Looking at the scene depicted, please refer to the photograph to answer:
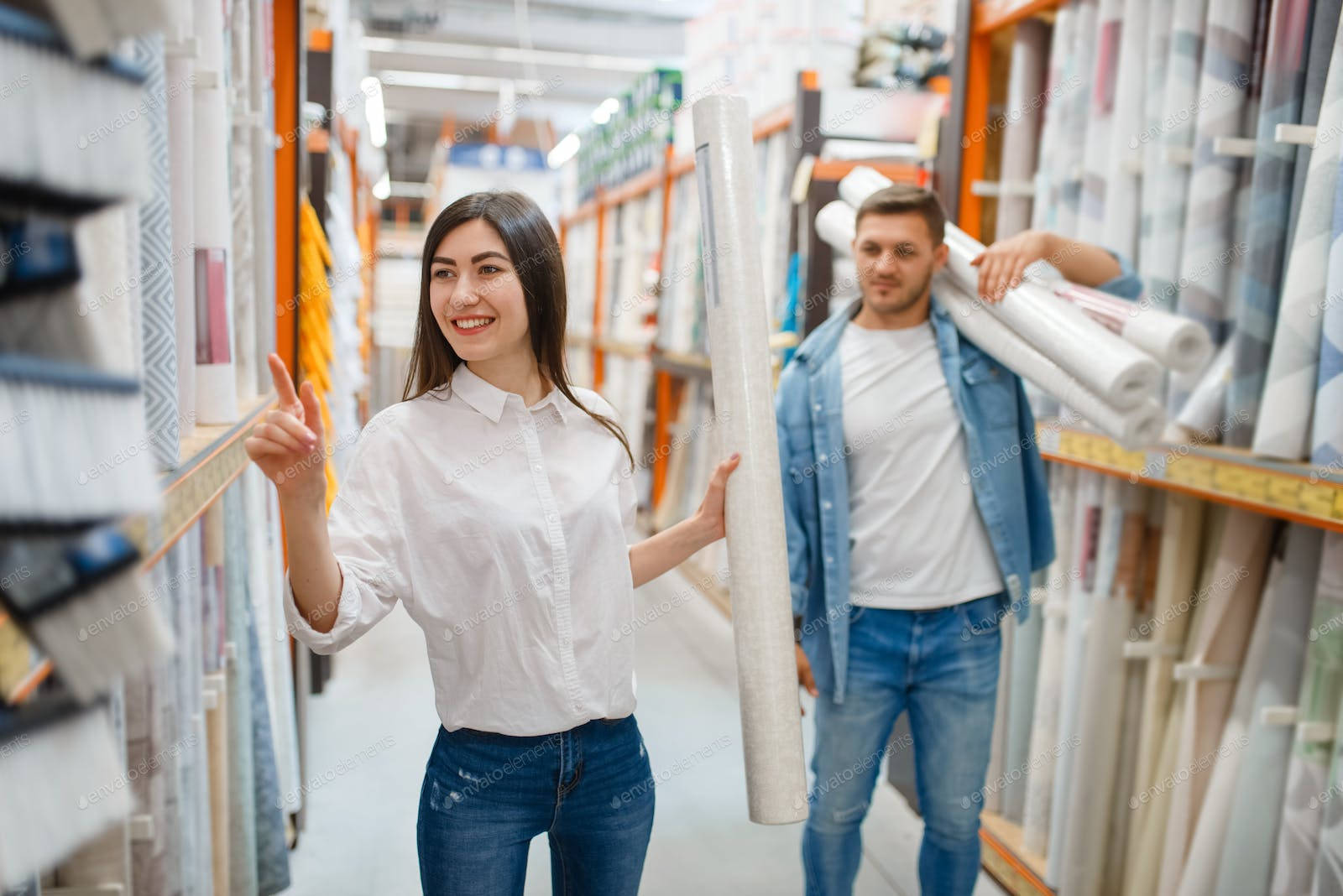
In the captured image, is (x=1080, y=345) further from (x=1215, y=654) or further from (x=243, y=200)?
(x=243, y=200)

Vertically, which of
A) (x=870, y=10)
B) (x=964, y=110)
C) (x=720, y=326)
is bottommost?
(x=720, y=326)

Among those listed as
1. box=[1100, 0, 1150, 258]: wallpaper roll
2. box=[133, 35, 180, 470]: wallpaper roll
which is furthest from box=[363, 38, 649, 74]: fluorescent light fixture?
→ box=[133, 35, 180, 470]: wallpaper roll

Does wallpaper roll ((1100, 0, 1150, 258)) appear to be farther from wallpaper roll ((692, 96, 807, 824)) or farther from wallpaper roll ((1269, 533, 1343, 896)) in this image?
wallpaper roll ((692, 96, 807, 824))

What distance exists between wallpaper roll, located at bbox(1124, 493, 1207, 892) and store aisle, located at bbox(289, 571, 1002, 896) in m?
0.61

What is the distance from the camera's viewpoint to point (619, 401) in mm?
7848

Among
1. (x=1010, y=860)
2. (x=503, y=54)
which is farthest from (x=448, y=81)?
(x=1010, y=860)

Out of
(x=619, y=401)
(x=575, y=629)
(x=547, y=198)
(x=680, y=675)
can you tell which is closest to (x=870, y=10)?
(x=680, y=675)

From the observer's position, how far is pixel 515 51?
1112 centimetres

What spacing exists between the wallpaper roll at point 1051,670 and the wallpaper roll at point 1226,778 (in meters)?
0.52

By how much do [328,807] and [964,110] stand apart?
2.81 metres

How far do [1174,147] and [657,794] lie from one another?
2382mm

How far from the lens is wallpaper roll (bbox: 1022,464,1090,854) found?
271 cm

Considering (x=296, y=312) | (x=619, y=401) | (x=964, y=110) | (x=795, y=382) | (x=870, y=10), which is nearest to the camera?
(x=795, y=382)

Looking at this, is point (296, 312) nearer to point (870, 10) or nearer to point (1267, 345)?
point (1267, 345)
